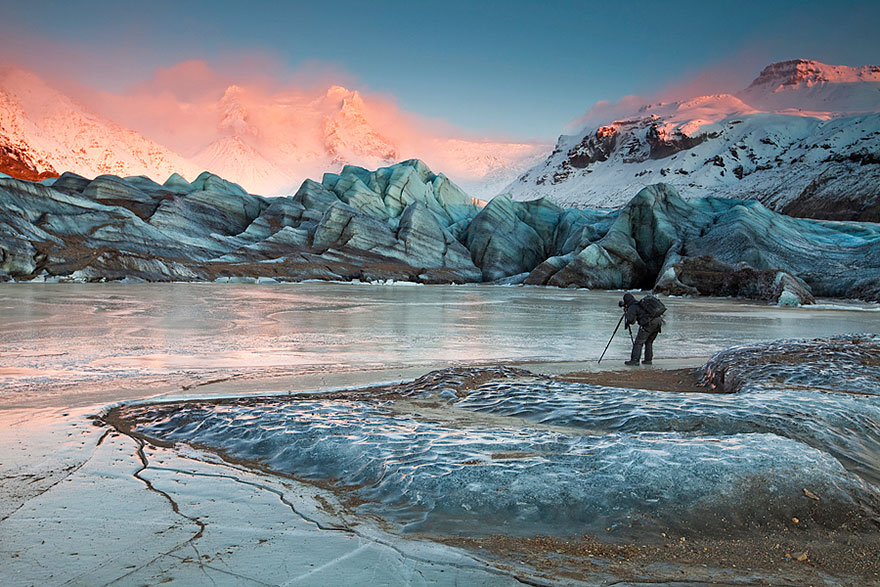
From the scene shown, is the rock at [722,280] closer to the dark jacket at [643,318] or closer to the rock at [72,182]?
the dark jacket at [643,318]

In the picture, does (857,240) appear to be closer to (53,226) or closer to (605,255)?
(605,255)

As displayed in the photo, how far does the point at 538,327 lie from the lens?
1337cm

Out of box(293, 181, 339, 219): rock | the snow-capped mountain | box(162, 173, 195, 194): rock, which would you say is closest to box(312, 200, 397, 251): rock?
box(293, 181, 339, 219): rock

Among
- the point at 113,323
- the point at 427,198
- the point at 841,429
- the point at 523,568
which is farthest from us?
the point at 427,198

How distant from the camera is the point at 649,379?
23.9 feet

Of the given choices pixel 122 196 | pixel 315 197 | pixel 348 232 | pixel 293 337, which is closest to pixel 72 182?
pixel 122 196

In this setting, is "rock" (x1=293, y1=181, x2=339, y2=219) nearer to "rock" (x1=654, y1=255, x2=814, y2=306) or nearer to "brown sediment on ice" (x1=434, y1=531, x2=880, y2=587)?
"rock" (x1=654, y1=255, x2=814, y2=306)

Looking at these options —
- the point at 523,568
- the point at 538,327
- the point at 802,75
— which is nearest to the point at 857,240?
the point at 538,327

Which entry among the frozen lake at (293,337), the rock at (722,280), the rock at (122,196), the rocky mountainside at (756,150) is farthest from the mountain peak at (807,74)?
the frozen lake at (293,337)

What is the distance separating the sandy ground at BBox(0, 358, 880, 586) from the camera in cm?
229

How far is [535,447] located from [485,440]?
0.35 m

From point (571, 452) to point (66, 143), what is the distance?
155 m

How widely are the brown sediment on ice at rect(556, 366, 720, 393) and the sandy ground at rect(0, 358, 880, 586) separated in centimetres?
402

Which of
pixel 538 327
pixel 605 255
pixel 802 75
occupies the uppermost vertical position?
pixel 802 75
